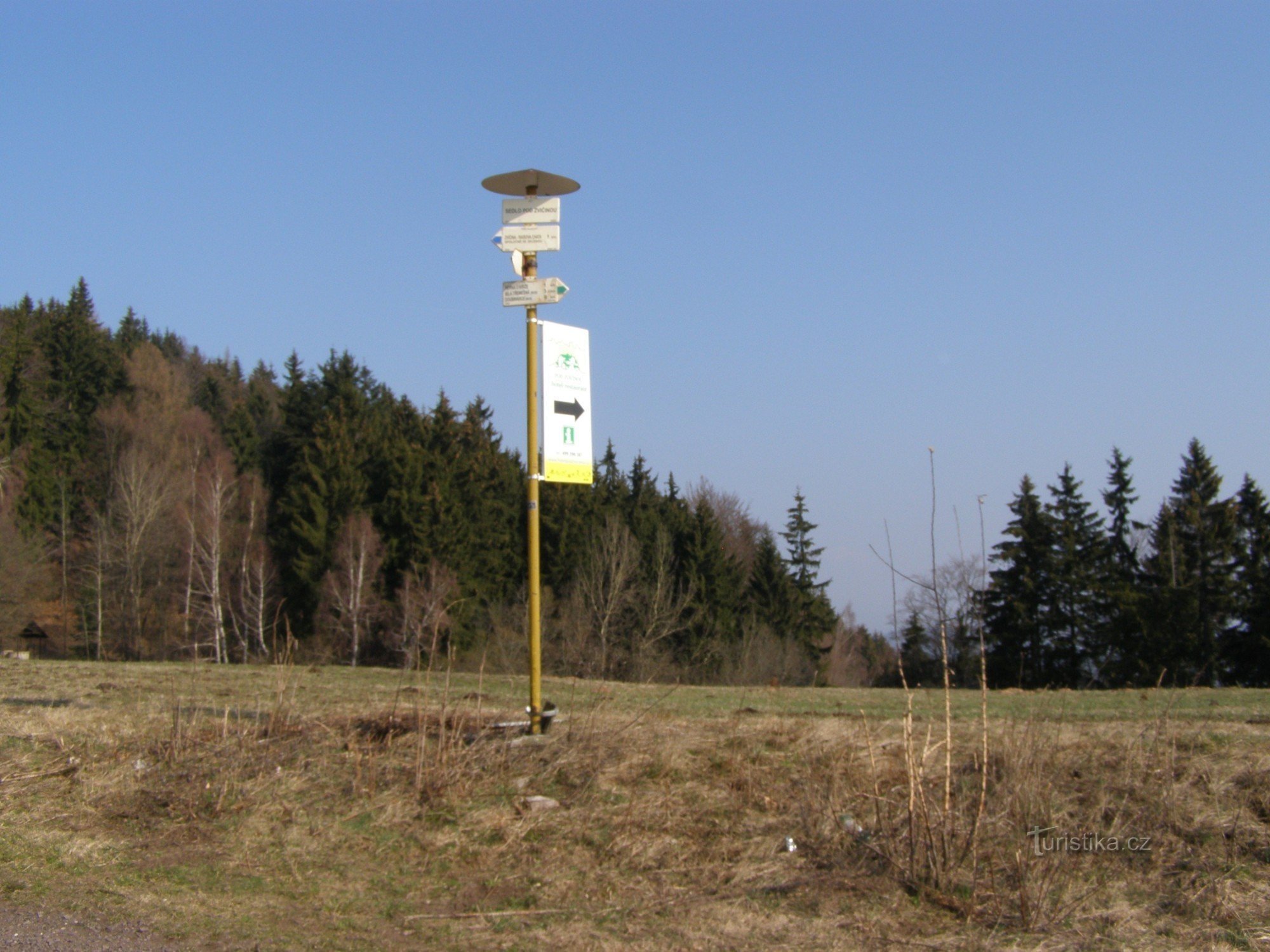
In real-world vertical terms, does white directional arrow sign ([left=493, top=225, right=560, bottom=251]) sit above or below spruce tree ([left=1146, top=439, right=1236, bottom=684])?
above

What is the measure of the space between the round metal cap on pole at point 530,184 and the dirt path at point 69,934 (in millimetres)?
5966

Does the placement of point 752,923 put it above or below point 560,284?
below

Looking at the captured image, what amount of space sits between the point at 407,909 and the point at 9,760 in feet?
13.9

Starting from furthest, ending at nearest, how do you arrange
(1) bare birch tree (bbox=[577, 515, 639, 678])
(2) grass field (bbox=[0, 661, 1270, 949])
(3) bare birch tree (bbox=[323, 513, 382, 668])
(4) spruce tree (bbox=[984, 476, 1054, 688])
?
(3) bare birch tree (bbox=[323, 513, 382, 668]) → (1) bare birch tree (bbox=[577, 515, 639, 678]) → (4) spruce tree (bbox=[984, 476, 1054, 688]) → (2) grass field (bbox=[0, 661, 1270, 949])

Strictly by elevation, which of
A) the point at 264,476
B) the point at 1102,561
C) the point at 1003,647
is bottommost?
the point at 1003,647

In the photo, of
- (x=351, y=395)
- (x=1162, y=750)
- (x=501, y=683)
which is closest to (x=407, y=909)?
(x=1162, y=750)

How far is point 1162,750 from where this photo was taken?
7699 mm

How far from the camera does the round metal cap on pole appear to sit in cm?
845

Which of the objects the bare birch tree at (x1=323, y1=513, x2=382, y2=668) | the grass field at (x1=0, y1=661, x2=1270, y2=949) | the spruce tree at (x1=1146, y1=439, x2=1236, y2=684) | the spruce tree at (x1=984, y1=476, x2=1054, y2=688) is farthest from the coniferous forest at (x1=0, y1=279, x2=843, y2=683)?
the grass field at (x1=0, y1=661, x2=1270, y2=949)

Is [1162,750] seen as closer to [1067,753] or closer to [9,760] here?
[1067,753]

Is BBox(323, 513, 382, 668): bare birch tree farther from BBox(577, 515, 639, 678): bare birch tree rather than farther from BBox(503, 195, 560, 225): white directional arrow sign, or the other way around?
BBox(503, 195, 560, 225): white directional arrow sign

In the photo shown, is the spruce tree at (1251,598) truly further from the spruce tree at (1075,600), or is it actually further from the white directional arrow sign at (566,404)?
the white directional arrow sign at (566,404)

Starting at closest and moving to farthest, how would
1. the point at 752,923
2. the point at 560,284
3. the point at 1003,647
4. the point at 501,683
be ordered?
1. the point at 752,923
2. the point at 560,284
3. the point at 501,683
4. the point at 1003,647

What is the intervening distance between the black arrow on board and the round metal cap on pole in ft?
5.95
